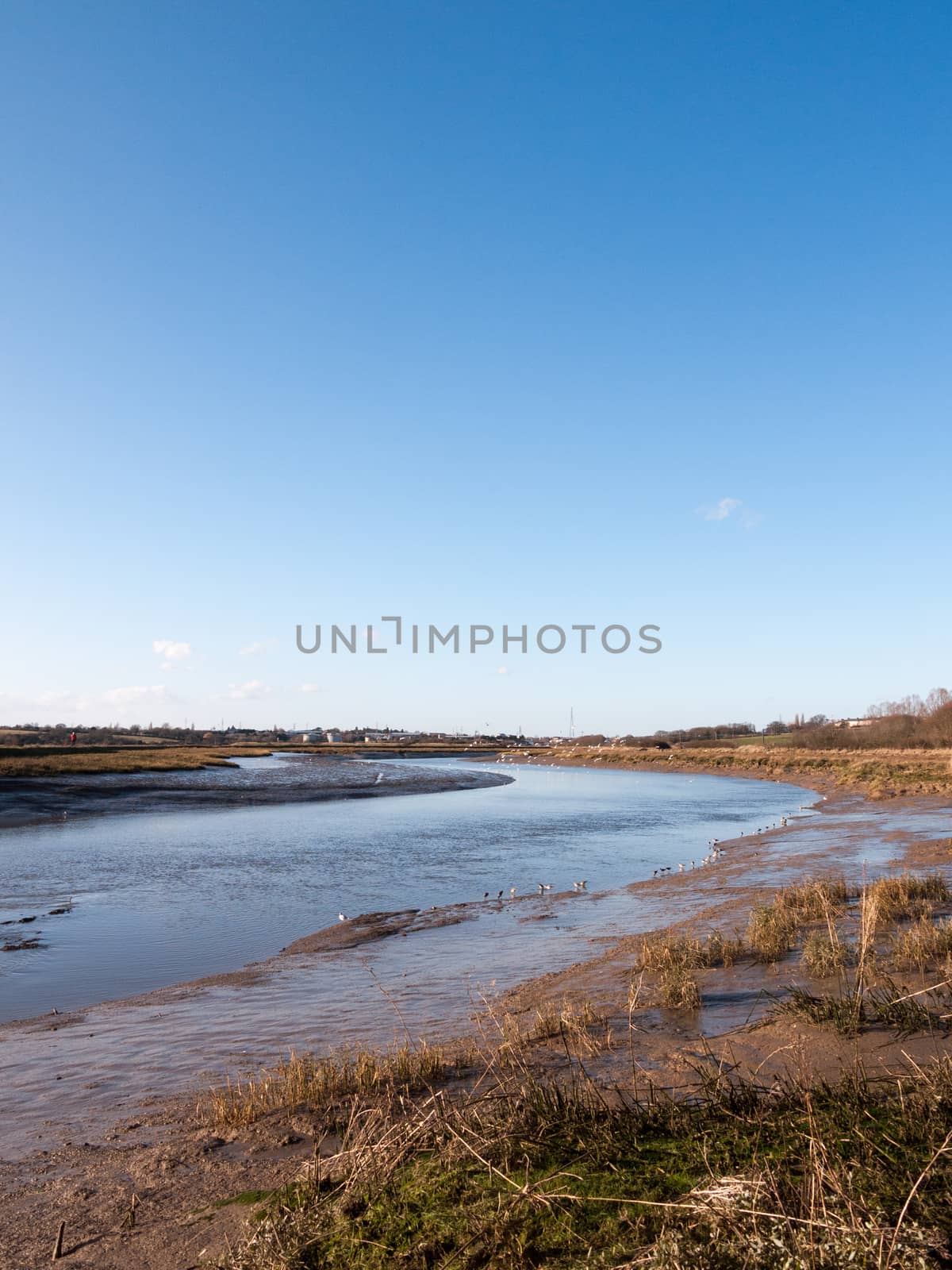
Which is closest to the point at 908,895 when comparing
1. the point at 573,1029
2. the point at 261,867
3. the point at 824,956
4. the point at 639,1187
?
the point at 824,956

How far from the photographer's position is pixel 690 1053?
6859 millimetres

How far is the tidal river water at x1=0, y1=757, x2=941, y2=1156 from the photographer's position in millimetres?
8430

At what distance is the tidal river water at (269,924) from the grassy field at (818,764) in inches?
555

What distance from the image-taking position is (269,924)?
1562 centimetres

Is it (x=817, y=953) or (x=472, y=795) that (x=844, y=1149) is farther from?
(x=472, y=795)

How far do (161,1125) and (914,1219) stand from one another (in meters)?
5.32

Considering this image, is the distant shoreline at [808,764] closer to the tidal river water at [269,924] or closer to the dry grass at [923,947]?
the tidal river water at [269,924]

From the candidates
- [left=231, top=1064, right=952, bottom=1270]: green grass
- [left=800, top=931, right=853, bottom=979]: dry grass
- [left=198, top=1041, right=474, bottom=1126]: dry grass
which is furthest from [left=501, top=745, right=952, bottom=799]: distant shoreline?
[left=231, top=1064, right=952, bottom=1270]: green grass

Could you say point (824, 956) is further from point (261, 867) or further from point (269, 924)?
point (261, 867)

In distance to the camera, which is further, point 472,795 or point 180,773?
point 180,773

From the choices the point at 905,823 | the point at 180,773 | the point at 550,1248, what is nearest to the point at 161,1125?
the point at 550,1248

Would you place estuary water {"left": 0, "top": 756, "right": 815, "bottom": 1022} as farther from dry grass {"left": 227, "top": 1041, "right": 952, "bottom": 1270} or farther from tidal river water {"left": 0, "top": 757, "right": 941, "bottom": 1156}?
dry grass {"left": 227, "top": 1041, "right": 952, "bottom": 1270}

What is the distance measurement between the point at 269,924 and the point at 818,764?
67.9 m

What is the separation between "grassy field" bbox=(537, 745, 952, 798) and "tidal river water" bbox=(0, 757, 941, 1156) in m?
14.1
